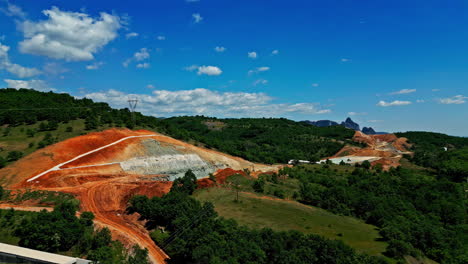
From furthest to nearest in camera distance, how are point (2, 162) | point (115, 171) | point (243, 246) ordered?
point (115, 171) → point (2, 162) → point (243, 246)

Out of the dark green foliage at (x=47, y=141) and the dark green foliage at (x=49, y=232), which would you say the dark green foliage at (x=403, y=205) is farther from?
the dark green foliage at (x=47, y=141)

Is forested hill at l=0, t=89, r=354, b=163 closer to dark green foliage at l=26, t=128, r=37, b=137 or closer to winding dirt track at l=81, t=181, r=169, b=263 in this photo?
dark green foliage at l=26, t=128, r=37, b=137

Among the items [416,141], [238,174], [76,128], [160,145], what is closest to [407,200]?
[238,174]

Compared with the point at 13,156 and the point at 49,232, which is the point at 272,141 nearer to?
the point at 13,156

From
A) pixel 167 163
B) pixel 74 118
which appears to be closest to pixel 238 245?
pixel 167 163

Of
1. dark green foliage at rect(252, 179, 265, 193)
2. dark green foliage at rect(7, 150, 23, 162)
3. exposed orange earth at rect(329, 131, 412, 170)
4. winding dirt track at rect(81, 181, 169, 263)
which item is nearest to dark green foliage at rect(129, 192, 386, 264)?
winding dirt track at rect(81, 181, 169, 263)

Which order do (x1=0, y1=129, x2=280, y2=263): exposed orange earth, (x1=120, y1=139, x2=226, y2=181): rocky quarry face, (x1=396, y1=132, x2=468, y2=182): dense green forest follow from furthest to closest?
(x1=396, y1=132, x2=468, y2=182): dense green forest, (x1=120, y1=139, x2=226, y2=181): rocky quarry face, (x1=0, y1=129, x2=280, y2=263): exposed orange earth
